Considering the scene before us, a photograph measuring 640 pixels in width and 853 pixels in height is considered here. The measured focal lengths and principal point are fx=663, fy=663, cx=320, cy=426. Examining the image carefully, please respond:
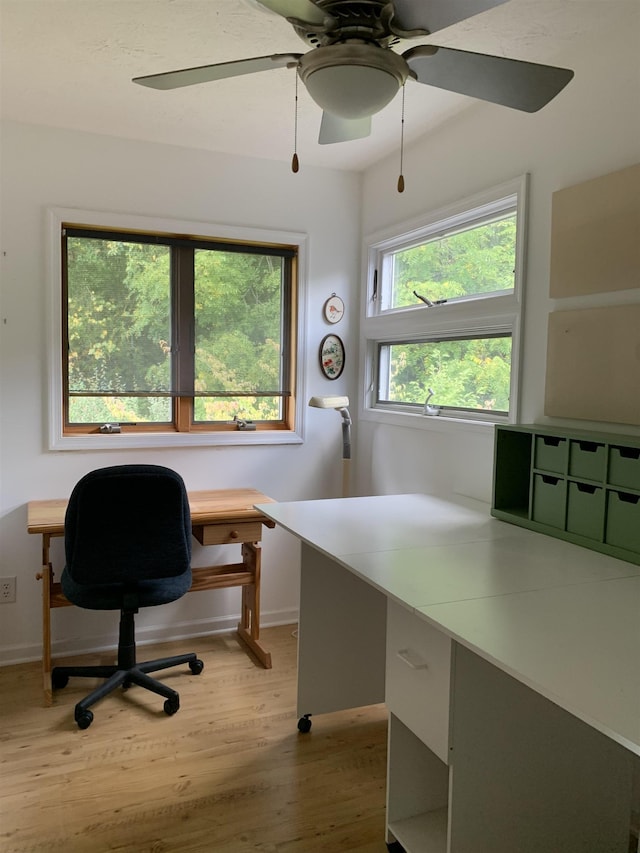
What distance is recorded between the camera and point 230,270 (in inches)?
138

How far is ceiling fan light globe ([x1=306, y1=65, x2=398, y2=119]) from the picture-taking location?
1369 millimetres

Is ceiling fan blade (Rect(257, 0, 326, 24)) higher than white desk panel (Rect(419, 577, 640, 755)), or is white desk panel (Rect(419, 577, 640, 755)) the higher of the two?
ceiling fan blade (Rect(257, 0, 326, 24))

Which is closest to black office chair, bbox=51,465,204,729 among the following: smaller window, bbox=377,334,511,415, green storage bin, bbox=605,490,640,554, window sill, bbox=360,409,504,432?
window sill, bbox=360,409,504,432

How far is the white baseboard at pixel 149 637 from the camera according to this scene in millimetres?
3152

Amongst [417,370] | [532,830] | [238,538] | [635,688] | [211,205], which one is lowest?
[532,830]

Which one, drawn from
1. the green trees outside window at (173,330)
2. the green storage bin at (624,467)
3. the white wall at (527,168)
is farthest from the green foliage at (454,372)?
the green storage bin at (624,467)

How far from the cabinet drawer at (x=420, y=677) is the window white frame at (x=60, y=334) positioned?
176 cm

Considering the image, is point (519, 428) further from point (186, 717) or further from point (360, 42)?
point (186, 717)

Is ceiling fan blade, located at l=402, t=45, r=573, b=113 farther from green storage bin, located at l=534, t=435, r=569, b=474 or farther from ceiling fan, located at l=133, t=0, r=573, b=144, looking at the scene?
green storage bin, located at l=534, t=435, r=569, b=474

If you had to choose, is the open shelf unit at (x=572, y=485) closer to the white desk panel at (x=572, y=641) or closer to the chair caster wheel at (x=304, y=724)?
the white desk panel at (x=572, y=641)

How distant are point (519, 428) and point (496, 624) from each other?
40.9 inches

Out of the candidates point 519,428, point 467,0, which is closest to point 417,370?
point 519,428

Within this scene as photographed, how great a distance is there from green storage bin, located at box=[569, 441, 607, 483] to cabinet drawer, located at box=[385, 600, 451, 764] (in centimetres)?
71

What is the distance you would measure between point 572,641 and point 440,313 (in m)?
1.90
